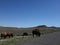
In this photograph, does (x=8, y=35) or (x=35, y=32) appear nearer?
(x=8, y=35)

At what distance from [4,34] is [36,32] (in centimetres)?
861

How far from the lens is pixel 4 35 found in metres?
44.5

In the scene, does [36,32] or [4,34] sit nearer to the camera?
[4,34]

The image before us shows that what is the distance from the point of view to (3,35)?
147ft

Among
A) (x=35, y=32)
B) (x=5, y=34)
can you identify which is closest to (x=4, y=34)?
(x=5, y=34)

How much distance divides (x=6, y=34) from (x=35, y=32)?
7.99 meters

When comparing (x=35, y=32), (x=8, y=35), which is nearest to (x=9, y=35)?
(x=8, y=35)

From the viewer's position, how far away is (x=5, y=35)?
44625 mm

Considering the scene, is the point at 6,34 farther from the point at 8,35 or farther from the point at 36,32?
the point at 36,32

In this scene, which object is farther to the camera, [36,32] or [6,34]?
[36,32]

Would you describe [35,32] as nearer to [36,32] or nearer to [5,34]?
[36,32]

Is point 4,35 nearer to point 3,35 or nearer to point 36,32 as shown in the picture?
point 3,35

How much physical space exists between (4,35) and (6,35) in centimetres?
69

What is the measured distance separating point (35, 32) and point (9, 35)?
22.9 feet
